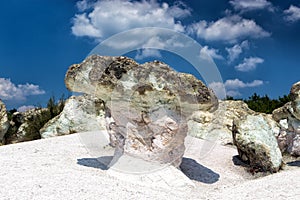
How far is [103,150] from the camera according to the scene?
29.4 ft

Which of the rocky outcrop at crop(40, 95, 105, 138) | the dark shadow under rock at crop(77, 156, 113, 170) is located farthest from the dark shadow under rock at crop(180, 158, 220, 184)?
the rocky outcrop at crop(40, 95, 105, 138)

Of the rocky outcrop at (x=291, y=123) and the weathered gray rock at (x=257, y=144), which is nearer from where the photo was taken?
the weathered gray rock at (x=257, y=144)

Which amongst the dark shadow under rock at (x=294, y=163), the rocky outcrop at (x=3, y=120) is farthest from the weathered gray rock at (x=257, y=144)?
the rocky outcrop at (x=3, y=120)

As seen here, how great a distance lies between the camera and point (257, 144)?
866 centimetres

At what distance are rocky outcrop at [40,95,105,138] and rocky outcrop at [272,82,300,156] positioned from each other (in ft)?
17.6

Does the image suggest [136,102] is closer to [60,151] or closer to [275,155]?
[60,151]

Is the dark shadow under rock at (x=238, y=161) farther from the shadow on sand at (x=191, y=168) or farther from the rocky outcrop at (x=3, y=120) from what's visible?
the rocky outcrop at (x=3, y=120)

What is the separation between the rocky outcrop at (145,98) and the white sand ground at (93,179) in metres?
0.66

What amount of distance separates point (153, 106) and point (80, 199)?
7.73 feet

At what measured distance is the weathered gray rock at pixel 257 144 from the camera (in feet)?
28.0

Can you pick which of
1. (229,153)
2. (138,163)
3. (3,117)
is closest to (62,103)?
(3,117)

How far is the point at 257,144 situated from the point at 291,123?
66.0 inches

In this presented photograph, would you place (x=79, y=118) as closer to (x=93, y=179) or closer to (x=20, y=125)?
(x=20, y=125)

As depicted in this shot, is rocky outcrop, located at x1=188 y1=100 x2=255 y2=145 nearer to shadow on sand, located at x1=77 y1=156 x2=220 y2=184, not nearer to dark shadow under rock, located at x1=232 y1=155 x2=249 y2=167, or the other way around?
dark shadow under rock, located at x1=232 y1=155 x2=249 y2=167
